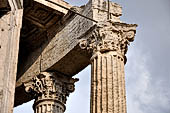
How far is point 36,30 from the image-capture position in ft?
71.3

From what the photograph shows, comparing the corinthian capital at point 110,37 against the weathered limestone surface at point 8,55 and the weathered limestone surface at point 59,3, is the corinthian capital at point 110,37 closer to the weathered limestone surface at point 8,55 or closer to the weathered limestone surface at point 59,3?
the weathered limestone surface at point 59,3

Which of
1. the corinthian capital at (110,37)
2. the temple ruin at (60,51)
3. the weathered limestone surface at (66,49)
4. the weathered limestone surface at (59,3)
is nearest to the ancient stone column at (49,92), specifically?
the temple ruin at (60,51)

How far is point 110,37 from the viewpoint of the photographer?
61.0 feet

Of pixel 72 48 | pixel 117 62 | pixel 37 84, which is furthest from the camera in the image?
pixel 37 84

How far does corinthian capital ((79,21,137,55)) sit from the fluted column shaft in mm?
224

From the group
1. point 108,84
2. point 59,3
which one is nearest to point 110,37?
point 108,84

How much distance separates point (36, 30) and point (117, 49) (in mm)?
4057

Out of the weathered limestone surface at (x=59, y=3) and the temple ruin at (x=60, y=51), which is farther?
the weathered limestone surface at (x=59, y=3)

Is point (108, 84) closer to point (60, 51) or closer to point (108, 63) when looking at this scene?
point (108, 63)

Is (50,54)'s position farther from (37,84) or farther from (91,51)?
(91,51)

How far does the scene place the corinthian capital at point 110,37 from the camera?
18484 mm

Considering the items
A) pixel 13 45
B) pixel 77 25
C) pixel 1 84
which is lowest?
pixel 1 84

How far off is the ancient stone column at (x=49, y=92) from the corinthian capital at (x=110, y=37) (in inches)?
96.8

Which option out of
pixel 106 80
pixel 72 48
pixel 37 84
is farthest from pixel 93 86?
pixel 37 84
